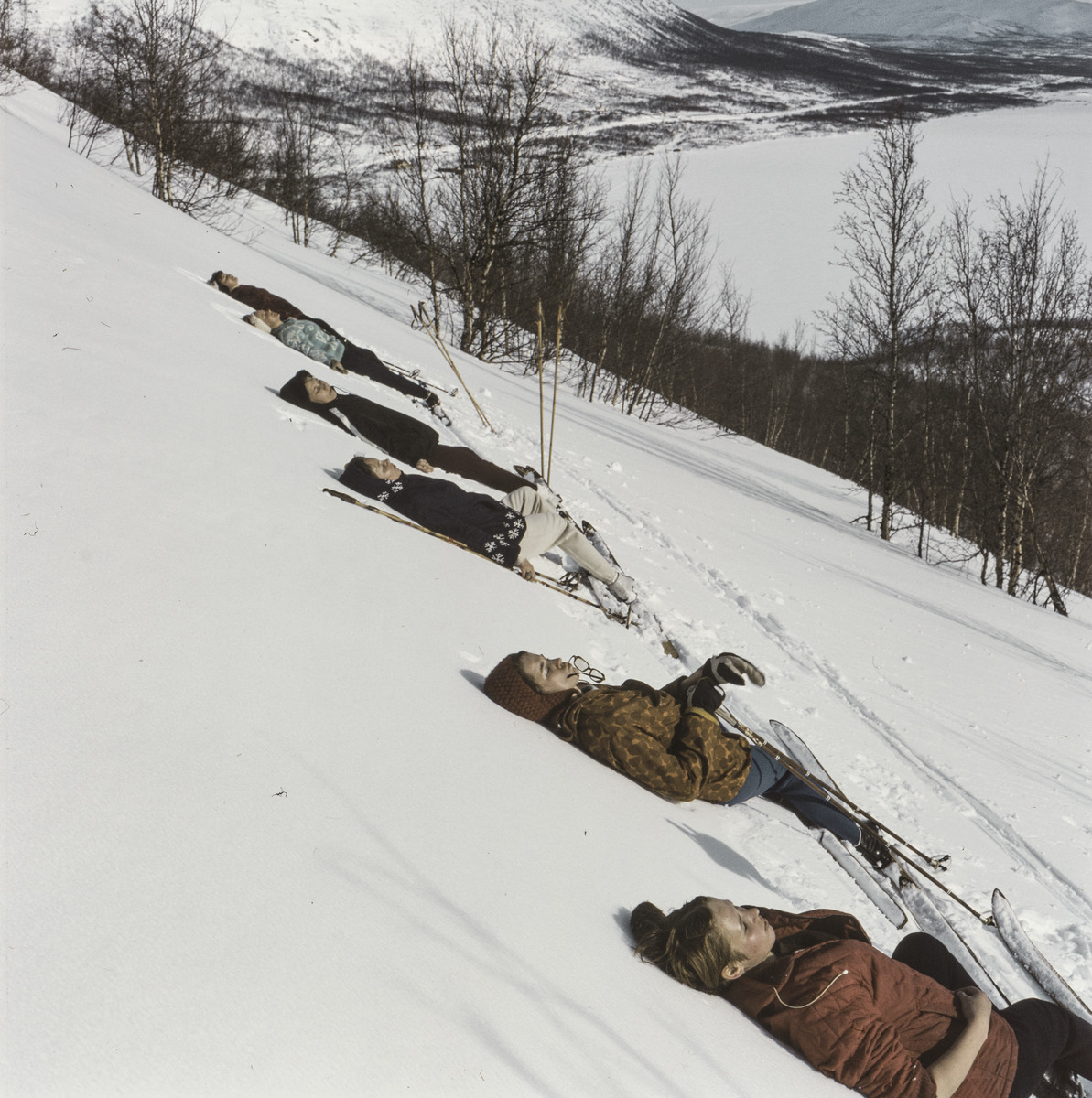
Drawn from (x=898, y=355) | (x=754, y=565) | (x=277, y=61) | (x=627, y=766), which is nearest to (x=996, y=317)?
(x=898, y=355)

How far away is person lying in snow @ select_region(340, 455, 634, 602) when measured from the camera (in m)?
4.59

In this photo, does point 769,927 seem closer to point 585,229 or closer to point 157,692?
point 157,692

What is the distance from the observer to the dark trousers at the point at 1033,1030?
2.14 meters

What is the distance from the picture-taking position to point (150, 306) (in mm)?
5422

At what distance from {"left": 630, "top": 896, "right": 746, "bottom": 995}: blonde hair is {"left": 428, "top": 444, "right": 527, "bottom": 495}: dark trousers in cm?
417

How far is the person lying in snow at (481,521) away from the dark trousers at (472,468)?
968 millimetres

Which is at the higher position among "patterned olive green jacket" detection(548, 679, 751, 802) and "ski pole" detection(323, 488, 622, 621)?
"ski pole" detection(323, 488, 622, 621)

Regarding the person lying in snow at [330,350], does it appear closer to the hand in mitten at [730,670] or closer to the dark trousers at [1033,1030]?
the hand in mitten at [730,670]

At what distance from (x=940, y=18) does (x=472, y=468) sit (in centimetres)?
15101

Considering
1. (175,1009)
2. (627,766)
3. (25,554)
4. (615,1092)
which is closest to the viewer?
(175,1009)

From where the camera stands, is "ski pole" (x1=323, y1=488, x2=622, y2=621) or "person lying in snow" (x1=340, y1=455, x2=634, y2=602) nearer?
"ski pole" (x1=323, y1=488, x2=622, y2=621)

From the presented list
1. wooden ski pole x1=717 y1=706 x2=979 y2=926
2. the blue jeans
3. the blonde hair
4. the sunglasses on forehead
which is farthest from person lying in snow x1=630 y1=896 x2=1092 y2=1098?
the sunglasses on forehead

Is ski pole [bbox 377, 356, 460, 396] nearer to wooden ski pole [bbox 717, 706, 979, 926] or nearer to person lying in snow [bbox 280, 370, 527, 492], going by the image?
person lying in snow [bbox 280, 370, 527, 492]

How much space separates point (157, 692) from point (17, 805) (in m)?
0.53
